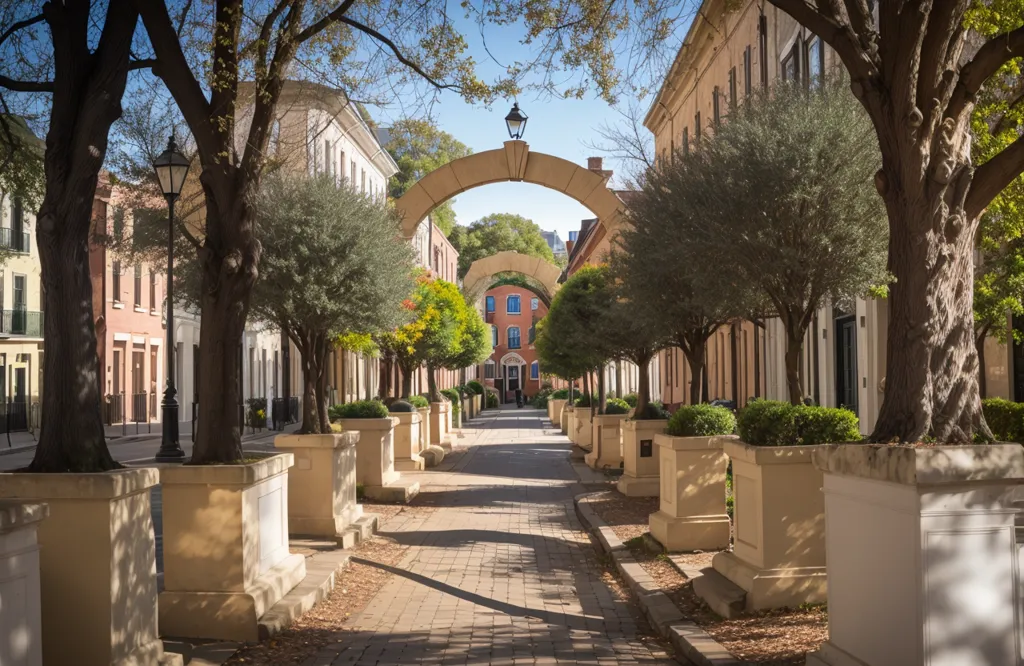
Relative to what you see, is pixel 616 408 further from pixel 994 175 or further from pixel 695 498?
pixel 994 175

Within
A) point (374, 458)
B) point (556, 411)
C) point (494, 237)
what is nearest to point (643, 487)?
point (374, 458)

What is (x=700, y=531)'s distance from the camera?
12055 millimetres

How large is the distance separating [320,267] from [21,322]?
95.6 ft

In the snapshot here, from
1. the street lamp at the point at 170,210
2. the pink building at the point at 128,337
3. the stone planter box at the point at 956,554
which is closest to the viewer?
the stone planter box at the point at 956,554

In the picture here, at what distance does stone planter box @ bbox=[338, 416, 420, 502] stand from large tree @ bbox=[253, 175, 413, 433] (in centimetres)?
171

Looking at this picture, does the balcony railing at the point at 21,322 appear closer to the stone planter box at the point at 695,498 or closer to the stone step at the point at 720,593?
the stone planter box at the point at 695,498

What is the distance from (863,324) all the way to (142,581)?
15.3 metres

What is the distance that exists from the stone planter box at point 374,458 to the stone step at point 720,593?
8.90 metres

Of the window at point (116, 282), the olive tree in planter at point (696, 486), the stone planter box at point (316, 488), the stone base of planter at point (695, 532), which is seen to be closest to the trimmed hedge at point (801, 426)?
the olive tree in planter at point (696, 486)

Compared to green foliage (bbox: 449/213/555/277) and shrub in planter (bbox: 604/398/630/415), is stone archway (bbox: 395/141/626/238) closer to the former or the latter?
shrub in planter (bbox: 604/398/630/415)

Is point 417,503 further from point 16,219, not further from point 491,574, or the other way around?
point 16,219

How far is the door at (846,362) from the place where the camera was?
20828 millimetres

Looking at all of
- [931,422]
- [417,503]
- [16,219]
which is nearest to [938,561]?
[931,422]

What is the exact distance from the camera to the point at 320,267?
15695 millimetres
